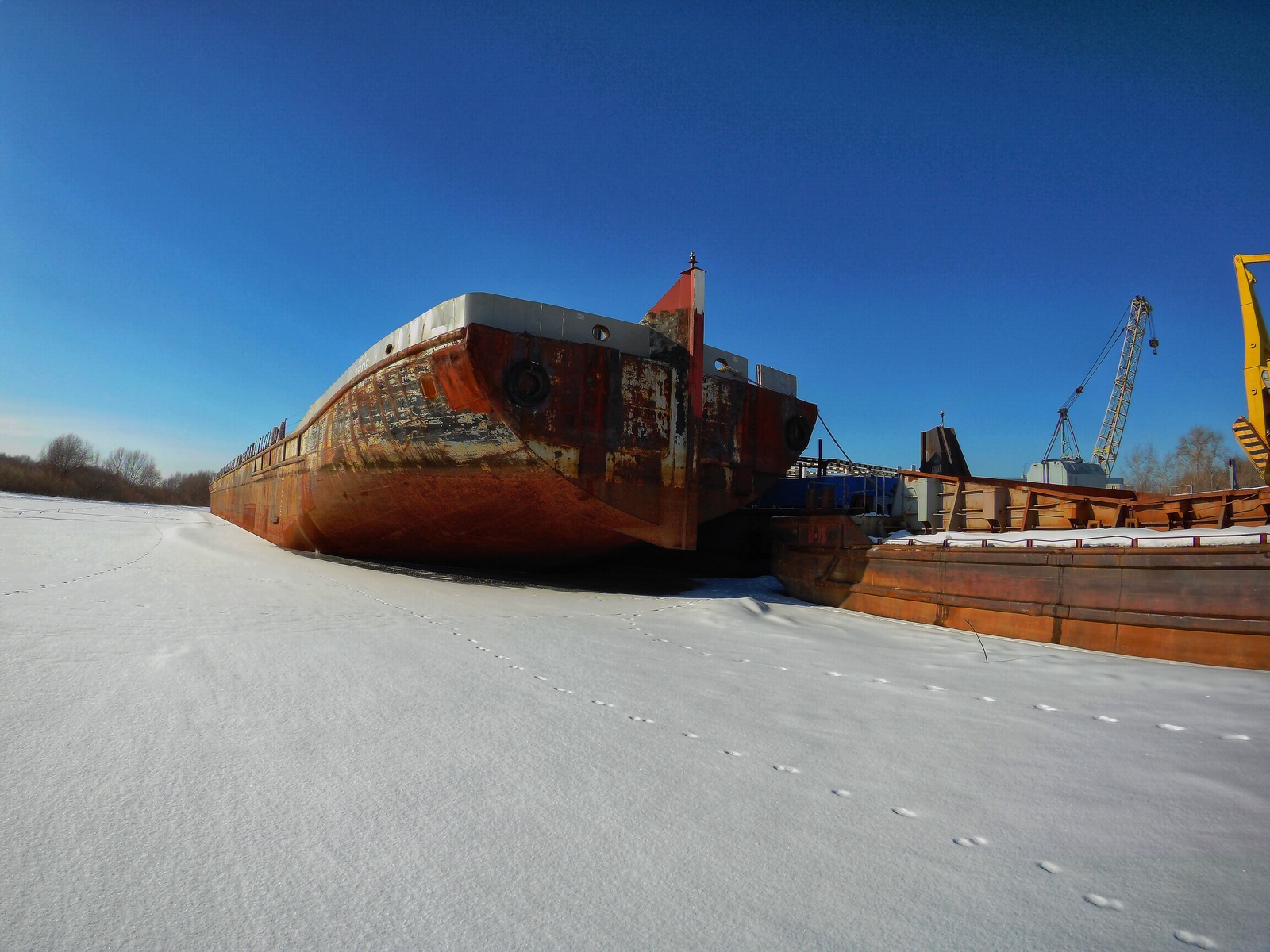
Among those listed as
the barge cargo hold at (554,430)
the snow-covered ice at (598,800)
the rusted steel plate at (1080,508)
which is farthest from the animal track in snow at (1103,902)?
the barge cargo hold at (554,430)

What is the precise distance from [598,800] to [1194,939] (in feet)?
5.03

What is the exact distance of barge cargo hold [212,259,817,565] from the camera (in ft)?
27.9

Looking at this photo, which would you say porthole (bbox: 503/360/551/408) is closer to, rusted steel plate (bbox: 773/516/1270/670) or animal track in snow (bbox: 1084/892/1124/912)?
rusted steel plate (bbox: 773/516/1270/670)

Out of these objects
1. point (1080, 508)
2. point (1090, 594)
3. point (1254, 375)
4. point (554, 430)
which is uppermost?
point (1254, 375)

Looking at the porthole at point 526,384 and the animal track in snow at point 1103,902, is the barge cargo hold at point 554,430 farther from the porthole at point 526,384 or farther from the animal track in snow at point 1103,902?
the animal track in snow at point 1103,902

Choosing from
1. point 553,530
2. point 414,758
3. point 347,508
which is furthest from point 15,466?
point 414,758

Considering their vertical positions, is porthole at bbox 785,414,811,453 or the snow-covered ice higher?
porthole at bbox 785,414,811,453

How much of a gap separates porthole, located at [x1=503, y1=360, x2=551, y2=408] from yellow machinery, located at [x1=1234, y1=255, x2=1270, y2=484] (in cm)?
1197

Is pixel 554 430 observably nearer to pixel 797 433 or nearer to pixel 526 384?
pixel 526 384

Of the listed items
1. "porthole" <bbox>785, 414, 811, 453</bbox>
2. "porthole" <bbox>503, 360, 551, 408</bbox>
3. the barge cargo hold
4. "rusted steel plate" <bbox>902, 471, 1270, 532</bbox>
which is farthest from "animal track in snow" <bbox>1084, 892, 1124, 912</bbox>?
"porthole" <bbox>785, 414, 811, 453</bbox>

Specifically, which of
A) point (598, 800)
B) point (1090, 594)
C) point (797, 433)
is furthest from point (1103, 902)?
point (797, 433)

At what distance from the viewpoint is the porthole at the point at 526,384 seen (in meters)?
8.39

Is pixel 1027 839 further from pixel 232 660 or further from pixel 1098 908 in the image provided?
pixel 232 660

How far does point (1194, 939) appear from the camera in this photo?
1.44 meters
